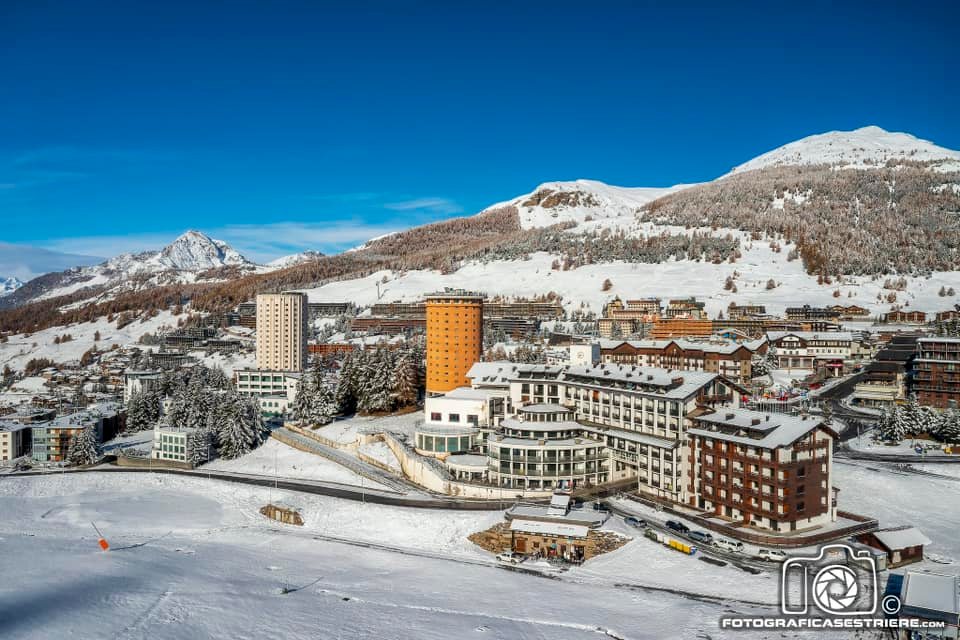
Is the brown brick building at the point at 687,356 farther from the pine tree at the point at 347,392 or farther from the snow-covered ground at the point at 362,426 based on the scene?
the pine tree at the point at 347,392

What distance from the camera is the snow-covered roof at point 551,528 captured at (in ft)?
175

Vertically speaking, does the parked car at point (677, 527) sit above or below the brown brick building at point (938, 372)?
below

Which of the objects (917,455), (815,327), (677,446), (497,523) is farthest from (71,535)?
(815,327)

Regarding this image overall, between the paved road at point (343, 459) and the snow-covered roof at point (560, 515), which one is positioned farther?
the paved road at point (343, 459)

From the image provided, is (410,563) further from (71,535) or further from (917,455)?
(917,455)

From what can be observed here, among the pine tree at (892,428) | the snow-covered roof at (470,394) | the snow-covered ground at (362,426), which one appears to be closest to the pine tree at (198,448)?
the snow-covered ground at (362,426)

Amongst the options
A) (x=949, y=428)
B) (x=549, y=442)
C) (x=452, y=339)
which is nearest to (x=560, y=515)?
(x=549, y=442)

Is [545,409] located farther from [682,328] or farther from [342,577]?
[682,328]

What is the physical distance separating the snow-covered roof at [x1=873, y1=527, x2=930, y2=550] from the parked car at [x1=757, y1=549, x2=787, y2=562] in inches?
259

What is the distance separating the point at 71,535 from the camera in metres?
63.9

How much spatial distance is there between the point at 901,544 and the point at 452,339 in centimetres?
6434

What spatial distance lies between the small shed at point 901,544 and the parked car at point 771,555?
645 cm

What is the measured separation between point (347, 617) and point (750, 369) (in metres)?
89.7

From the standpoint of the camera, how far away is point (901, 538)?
48.9 m
